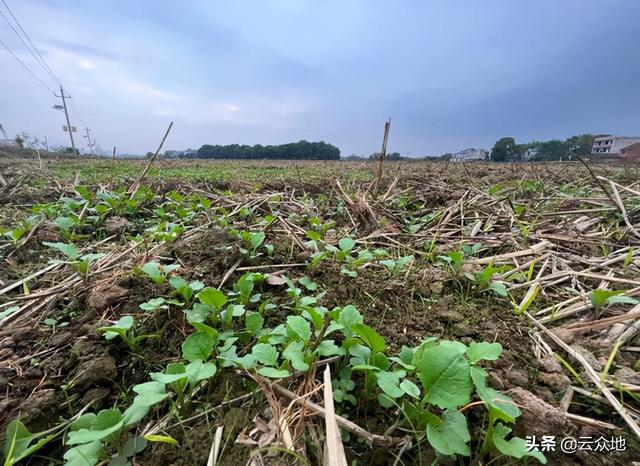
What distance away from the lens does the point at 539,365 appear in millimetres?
1019

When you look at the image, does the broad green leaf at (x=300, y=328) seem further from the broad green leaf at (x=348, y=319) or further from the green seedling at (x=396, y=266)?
the green seedling at (x=396, y=266)

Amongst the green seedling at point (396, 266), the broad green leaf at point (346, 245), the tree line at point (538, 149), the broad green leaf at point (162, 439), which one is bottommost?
the broad green leaf at point (162, 439)

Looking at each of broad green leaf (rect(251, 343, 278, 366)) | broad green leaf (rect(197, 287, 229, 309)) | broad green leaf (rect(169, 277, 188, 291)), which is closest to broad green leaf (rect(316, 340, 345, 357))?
broad green leaf (rect(251, 343, 278, 366))

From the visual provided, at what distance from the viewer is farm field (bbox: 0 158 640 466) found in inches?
30.0

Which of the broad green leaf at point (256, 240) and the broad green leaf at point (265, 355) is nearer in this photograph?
the broad green leaf at point (265, 355)

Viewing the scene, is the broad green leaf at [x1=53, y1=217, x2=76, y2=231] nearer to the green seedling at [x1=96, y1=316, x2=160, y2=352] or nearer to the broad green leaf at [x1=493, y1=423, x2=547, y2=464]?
the green seedling at [x1=96, y1=316, x2=160, y2=352]

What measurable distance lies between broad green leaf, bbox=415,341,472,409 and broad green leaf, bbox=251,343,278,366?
Result: 0.43 meters

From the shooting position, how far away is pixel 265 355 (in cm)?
90

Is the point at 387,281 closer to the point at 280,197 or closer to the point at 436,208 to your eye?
the point at 436,208

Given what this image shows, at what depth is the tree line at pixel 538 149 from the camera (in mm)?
9336

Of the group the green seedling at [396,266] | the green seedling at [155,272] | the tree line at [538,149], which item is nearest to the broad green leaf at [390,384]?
the green seedling at [396,266]

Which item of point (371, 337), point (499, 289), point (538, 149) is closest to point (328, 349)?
point (371, 337)

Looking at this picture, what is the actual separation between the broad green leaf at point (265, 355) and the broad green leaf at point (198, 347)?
0.18m

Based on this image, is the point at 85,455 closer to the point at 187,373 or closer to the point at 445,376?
the point at 187,373
